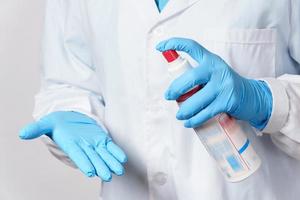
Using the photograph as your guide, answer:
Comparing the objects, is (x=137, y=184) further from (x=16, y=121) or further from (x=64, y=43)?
(x=16, y=121)

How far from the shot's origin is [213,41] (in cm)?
95

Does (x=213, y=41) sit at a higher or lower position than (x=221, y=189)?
higher

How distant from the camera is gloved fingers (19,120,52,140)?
3.24 feet

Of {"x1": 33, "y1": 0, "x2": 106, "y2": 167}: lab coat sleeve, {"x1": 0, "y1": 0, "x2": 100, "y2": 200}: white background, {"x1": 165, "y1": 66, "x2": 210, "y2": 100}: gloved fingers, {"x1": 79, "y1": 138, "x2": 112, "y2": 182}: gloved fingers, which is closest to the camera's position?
{"x1": 165, "y1": 66, "x2": 210, "y2": 100}: gloved fingers

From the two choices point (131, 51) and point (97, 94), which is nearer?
point (131, 51)

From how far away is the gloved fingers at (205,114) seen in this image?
0.82 m

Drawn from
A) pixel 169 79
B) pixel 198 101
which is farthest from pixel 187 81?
pixel 169 79

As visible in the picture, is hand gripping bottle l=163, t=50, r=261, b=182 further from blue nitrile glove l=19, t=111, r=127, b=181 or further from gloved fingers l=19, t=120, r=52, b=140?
gloved fingers l=19, t=120, r=52, b=140

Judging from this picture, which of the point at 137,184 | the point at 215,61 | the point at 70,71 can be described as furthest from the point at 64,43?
the point at 215,61

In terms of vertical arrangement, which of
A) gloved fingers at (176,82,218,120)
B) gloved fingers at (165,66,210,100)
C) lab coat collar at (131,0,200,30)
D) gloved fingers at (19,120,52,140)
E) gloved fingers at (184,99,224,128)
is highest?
lab coat collar at (131,0,200,30)

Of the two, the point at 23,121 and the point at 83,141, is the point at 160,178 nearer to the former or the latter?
the point at 83,141

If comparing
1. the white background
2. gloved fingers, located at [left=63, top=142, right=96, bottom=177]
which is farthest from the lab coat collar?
the white background

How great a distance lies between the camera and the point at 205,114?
83 cm

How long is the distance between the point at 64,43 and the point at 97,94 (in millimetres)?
119
